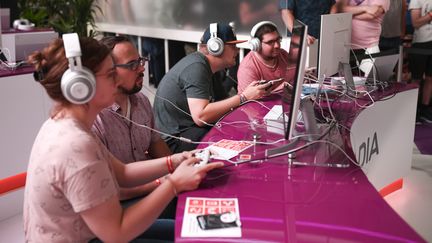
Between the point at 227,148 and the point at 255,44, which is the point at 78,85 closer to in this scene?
the point at 227,148

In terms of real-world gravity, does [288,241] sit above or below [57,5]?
below

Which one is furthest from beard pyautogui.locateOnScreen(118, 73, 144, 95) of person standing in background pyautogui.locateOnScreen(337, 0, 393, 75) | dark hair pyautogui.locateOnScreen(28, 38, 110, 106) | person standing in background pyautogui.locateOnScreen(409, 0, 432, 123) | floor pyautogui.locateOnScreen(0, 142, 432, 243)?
person standing in background pyautogui.locateOnScreen(409, 0, 432, 123)

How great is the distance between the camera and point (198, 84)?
229 centimetres

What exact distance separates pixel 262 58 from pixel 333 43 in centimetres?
45

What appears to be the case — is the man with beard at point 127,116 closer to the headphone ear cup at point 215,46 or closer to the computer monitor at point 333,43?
the headphone ear cup at point 215,46

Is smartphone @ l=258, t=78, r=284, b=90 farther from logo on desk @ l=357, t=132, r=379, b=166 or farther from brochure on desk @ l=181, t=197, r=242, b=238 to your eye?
brochure on desk @ l=181, t=197, r=242, b=238

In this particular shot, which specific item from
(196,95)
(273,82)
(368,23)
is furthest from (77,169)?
(368,23)

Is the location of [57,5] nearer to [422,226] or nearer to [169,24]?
[169,24]

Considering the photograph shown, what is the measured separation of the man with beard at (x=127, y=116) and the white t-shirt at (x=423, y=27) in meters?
3.60

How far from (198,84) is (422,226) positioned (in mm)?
1484

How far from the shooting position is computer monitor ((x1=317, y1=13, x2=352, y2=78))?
237cm

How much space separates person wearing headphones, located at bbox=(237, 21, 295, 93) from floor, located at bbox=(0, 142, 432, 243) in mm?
1042

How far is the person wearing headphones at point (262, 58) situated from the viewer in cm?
265

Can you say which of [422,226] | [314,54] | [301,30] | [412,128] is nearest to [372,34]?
[314,54]
